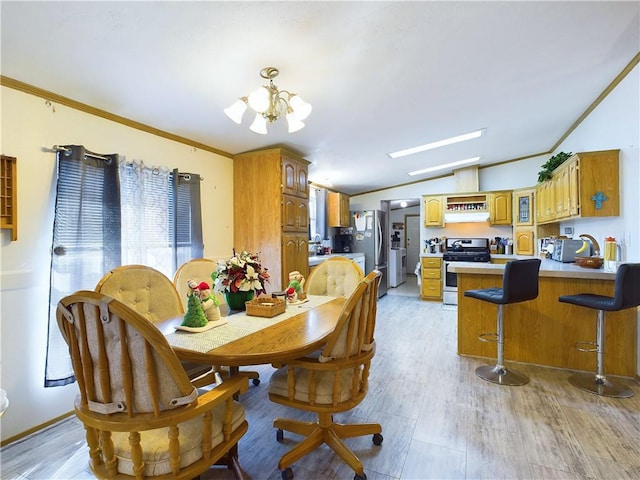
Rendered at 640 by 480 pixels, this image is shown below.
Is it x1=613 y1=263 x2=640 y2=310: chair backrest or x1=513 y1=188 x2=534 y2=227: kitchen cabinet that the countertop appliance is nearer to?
x1=513 y1=188 x2=534 y2=227: kitchen cabinet

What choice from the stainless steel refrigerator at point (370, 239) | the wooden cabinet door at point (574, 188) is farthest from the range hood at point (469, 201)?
the wooden cabinet door at point (574, 188)

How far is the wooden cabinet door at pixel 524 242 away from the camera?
529 centimetres

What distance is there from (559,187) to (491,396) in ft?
9.19

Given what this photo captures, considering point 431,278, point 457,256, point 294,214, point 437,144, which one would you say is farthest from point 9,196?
point 457,256

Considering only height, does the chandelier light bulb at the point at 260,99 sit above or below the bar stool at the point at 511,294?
above

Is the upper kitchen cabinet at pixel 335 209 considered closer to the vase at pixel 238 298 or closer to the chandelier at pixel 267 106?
the chandelier at pixel 267 106

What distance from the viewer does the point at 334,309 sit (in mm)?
2002

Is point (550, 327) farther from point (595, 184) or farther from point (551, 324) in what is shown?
point (595, 184)

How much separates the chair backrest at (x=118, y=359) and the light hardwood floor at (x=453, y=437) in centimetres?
88

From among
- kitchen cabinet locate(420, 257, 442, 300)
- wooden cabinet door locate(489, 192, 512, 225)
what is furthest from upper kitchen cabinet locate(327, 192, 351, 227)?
wooden cabinet door locate(489, 192, 512, 225)

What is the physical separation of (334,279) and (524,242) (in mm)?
4501

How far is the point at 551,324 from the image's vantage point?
2799mm

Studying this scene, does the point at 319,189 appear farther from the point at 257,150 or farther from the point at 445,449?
the point at 445,449

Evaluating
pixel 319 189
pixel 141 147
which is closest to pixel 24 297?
pixel 141 147
